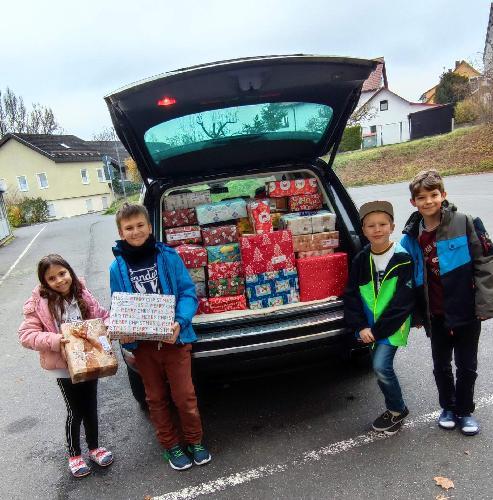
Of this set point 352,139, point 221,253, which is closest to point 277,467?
point 221,253

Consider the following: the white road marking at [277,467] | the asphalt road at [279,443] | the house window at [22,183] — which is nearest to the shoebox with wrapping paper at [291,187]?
the asphalt road at [279,443]

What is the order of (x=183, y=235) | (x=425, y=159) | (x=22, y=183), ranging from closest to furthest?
(x=183, y=235) → (x=425, y=159) → (x=22, y=183)

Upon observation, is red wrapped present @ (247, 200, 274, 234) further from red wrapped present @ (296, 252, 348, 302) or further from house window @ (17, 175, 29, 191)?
house window @ (17, 175, 29, 191)

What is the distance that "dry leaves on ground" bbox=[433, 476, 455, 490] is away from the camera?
2.24 m

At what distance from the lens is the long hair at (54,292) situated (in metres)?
2.52

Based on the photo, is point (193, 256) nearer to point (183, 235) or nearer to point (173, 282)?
point (183, 235)

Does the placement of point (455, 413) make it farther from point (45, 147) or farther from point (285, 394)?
point (45, 147)

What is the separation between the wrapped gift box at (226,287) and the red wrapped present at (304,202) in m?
0.79

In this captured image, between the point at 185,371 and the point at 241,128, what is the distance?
178cm

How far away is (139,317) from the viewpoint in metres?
2.39

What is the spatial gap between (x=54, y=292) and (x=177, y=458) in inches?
49.3

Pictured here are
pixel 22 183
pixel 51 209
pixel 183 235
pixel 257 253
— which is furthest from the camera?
pixel 22 183

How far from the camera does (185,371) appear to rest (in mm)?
2574

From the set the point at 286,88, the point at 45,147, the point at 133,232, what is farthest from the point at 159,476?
the point at 45,147
